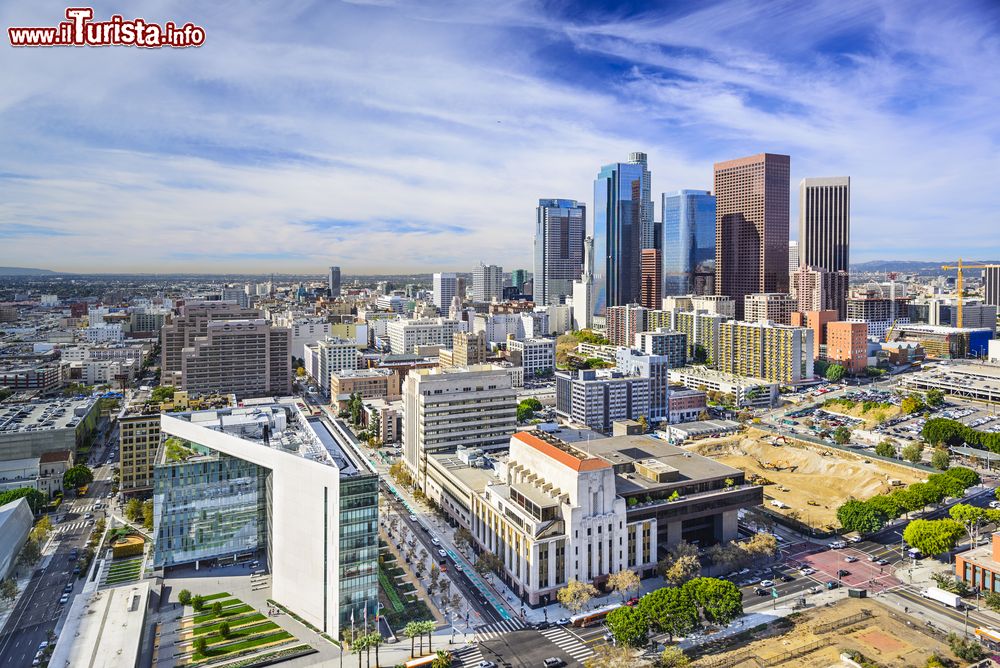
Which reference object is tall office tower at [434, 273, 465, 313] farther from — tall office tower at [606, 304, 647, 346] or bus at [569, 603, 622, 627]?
bus at [569, 603, 622, 627]

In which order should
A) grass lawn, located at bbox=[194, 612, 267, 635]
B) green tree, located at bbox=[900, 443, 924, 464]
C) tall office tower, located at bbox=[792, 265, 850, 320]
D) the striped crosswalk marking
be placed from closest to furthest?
the striped crosswalk marking
grass lawn, located at bbox=[194, 612, 267, 635]
green tree, located at bbox=[900, 443, 924, 464]
tall office tower, located at bbox=[792, 265, 850, 320]

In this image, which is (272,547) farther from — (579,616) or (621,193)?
(621,193)

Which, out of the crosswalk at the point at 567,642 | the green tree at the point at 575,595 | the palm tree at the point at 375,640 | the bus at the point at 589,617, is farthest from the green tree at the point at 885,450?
the palm tree at the point at 375,640

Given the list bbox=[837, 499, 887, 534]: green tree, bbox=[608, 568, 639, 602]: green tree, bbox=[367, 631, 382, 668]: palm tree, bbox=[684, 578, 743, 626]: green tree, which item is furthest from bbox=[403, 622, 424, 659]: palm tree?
A: bbox=[837, 499, 887, 534]: green tree

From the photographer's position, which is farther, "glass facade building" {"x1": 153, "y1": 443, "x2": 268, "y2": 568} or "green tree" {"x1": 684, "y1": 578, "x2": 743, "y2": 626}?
"glass facade building" {"x1": 153, "y1": 443, "x2": 268, "y2": 568}

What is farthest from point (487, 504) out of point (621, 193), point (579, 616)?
point (621, 193)

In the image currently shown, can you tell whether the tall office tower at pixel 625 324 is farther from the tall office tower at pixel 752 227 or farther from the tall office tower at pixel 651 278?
the tall office tower at pixel 752 227

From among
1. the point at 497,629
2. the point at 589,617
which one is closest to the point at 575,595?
the point at 589,617
